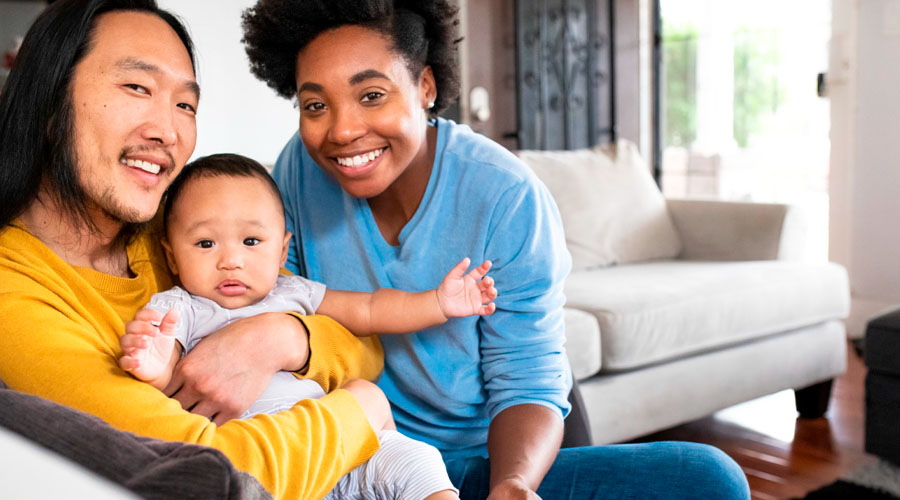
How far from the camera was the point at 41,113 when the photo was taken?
986 mm

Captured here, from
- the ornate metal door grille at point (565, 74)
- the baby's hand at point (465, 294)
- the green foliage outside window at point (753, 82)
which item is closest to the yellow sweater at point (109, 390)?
the baby's hand at point (465, 294)

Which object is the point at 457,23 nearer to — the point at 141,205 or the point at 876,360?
the point at 141,205

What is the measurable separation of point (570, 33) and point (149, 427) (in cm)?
441

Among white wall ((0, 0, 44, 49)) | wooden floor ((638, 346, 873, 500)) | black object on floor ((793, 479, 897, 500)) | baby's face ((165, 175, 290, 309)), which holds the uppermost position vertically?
white wall ((0, 0, 44, 49))

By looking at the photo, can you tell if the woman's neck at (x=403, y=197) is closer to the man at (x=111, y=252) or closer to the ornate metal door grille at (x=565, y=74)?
the man at (x=111, y=252)

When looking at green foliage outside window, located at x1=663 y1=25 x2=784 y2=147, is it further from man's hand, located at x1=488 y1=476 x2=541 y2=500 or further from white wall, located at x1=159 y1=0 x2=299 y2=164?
man's hand, located at x1=488 y1=476 x2=541 y2=500

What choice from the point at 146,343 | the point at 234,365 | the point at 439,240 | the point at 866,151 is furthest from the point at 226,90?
the point at 866,151

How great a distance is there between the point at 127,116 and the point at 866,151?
146 inches

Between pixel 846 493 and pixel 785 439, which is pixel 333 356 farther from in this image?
pixel 785 439

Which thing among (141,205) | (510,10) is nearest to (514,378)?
(141,205)

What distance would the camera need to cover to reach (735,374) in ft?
8.73

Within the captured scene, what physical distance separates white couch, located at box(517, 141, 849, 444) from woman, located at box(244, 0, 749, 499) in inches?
38.9

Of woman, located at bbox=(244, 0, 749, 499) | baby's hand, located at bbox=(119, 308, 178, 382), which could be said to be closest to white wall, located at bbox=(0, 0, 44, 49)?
woman, located at bbox=(244, 0, 749, 499)

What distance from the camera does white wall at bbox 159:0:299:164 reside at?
285 cm
